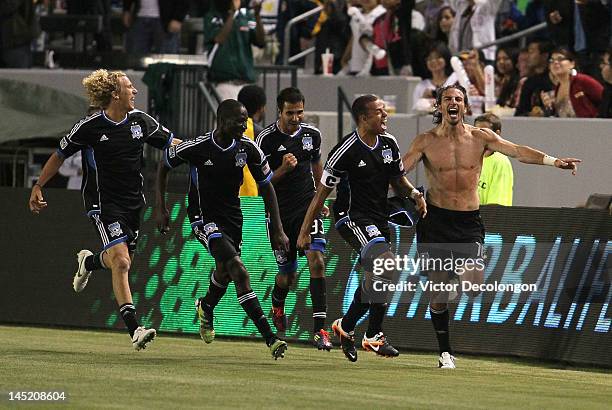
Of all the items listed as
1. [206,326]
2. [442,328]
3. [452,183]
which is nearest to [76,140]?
[206,326]

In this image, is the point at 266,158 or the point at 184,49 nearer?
the point at 266,158

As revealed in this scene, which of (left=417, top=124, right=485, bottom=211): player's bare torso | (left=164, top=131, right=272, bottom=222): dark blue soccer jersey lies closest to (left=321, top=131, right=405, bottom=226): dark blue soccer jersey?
(left=417, top=124, right=485, bottom=211): player's bare torso

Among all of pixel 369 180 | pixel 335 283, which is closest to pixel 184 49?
pixel 335 283

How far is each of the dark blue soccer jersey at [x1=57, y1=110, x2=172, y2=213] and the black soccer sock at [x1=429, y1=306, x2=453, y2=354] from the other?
9.54ft

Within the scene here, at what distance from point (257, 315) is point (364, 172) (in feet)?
5.21

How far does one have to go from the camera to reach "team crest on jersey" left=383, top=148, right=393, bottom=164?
1408 centimetres

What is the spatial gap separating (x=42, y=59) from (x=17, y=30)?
216 cm

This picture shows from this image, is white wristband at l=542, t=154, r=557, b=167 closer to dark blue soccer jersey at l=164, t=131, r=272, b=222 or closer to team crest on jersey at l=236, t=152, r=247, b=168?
dark blue soccer jersey at l=164, t=131, r=272, b=222

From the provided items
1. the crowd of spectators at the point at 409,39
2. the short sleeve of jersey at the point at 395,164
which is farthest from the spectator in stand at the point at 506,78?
the short sleeve of jersey at the point at 395,164

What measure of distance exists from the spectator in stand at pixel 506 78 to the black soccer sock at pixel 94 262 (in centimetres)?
795

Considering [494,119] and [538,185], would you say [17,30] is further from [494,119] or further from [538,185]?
[494,119]

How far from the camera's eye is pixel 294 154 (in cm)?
1555

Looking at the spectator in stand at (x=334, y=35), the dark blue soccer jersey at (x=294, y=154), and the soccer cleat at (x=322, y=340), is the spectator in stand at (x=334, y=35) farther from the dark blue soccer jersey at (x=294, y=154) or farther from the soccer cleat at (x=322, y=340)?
the soccer cleat at (x=322, y=340)

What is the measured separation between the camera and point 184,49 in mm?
26953
